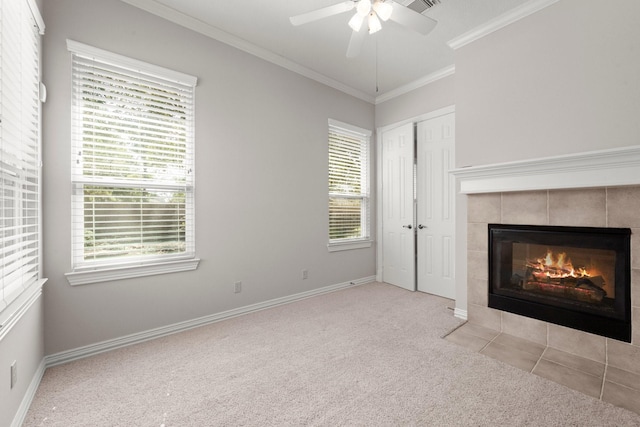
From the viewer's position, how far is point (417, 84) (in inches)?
153

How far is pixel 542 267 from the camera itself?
245 centimetres

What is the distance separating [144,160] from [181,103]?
653 mm

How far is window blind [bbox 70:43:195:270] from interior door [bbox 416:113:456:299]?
114 inches

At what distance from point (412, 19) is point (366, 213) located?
9.23ft

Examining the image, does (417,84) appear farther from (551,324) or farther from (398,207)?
(551,324)

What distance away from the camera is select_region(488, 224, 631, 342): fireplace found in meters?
2.04

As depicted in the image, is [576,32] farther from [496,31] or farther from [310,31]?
[310,31]

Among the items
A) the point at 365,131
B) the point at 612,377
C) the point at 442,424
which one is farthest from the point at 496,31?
the point at 442,424

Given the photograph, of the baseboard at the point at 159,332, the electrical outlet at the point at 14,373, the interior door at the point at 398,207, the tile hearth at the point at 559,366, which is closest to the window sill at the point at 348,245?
the interior door at the point at 398,207

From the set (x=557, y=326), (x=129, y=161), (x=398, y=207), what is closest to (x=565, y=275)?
(x=557, y=326)

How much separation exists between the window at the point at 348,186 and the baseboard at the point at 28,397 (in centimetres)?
293

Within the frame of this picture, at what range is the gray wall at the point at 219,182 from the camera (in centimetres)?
212

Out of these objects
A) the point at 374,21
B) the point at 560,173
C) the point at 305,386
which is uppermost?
the point at 374,21

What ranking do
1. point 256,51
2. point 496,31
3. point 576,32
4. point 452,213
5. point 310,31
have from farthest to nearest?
point 452,213
point 256,51
point 310,31
point 496,31
point 576,32
